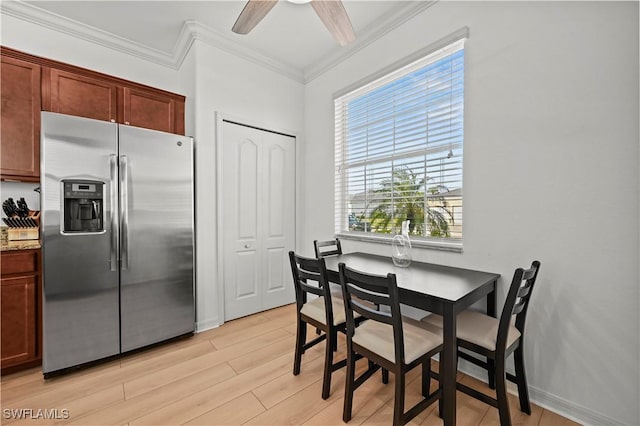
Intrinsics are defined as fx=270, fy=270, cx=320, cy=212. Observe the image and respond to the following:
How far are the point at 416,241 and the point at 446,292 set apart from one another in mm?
894

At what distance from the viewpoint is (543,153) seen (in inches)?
66.8

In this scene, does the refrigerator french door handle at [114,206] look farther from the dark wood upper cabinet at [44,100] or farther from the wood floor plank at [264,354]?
the wood floor plank at [264,354]

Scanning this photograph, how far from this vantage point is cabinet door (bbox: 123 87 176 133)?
8.81 feet

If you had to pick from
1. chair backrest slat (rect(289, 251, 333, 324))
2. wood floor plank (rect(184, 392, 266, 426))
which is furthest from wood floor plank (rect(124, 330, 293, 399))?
chair backrest slat (rect(289, 251, 333, 324))

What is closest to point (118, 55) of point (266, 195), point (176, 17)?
point (176, 17)

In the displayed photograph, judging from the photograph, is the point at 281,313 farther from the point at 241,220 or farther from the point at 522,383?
the point at 522,383

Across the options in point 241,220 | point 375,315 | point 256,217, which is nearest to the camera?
point 375,315

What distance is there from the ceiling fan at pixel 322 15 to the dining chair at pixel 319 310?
162 cm

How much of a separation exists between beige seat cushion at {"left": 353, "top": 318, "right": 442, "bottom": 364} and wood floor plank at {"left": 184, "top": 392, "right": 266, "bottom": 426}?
0.77 m

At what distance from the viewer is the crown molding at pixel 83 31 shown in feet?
7.93

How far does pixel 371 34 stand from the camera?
2709 mm

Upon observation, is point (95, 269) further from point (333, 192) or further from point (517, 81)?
point (517, 81)

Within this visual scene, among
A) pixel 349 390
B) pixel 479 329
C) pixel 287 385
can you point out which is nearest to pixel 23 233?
pixel 287 385

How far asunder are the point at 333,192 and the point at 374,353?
2.01m
